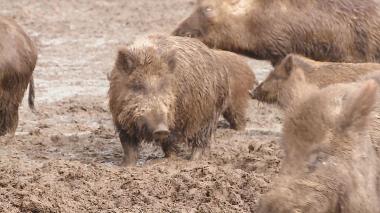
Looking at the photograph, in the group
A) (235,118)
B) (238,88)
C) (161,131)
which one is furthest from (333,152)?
(238,88)

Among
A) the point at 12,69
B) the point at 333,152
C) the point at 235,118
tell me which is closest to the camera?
the point at 333,152

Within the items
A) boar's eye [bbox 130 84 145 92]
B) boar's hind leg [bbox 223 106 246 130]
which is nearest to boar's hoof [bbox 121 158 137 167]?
boar's eye [bbox 130 84 145 92]

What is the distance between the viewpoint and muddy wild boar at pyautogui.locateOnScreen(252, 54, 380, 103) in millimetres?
9203

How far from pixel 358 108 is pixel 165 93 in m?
3.62

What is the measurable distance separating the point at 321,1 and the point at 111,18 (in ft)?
20.8

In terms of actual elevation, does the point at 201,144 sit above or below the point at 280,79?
below

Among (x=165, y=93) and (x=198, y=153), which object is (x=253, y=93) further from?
(x=165, y=93)

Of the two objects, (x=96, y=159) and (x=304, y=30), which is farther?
(x=304, y=30)

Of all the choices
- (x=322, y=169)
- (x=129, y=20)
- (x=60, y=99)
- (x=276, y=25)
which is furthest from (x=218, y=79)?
(x=129, y=20)

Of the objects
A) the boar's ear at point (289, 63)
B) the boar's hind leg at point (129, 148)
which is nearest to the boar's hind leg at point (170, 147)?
the boar's hind leg at point (129, 148)

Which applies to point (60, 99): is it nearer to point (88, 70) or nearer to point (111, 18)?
point (88, 70)

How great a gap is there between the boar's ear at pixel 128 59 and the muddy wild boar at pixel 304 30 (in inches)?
128

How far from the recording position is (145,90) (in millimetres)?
8164

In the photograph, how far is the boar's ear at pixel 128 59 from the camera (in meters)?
8.22
